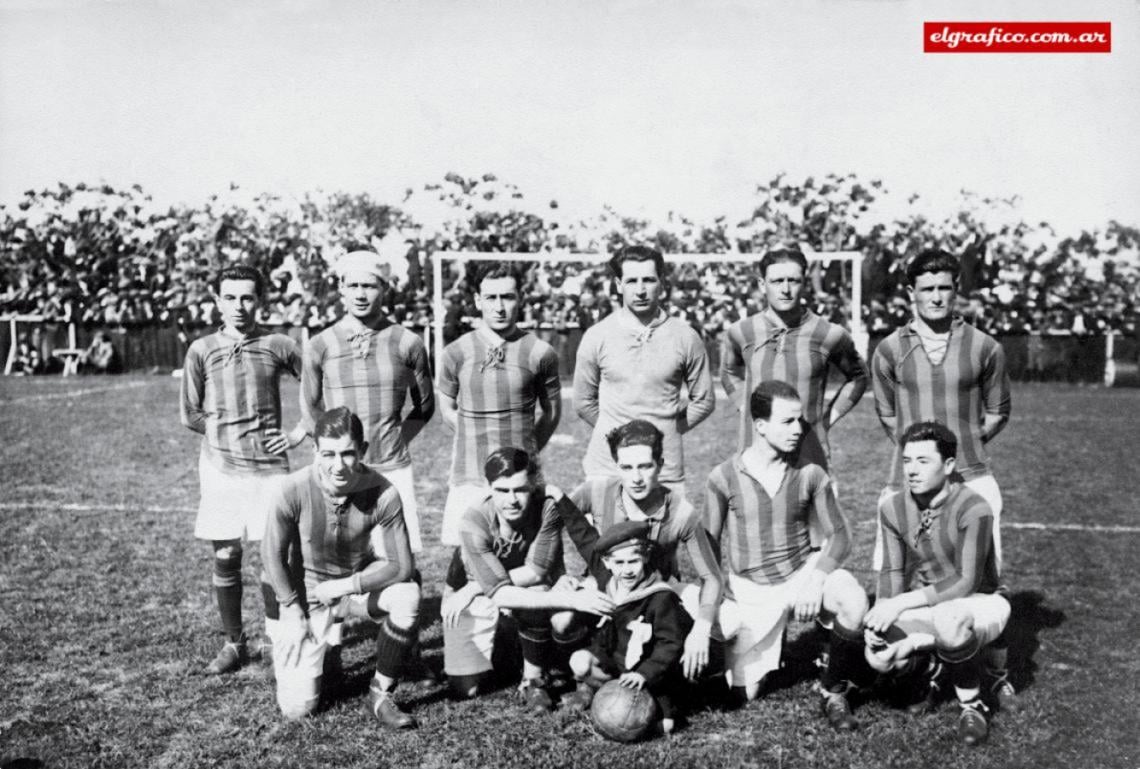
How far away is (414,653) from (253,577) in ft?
5.36

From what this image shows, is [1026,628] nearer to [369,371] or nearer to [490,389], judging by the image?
[490,389]

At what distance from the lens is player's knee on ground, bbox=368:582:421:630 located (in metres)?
3.74

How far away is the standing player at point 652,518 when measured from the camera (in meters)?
3.74

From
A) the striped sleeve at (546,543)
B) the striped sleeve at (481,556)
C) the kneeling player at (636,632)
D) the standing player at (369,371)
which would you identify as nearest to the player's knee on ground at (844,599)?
the kneeling player at (636,632)

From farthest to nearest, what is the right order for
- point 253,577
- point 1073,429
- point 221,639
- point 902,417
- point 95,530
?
point 1073,429 → point 95,530 → point 253,577 → point 221,639 → point 902,417

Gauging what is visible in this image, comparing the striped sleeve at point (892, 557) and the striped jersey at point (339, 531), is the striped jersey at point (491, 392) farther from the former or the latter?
the striped sleeve at point (892, 557)

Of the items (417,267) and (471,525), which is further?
(417,267)

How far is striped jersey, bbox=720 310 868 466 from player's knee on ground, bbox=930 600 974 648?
2.85 ft

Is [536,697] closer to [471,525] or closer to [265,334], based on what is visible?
[471,525]

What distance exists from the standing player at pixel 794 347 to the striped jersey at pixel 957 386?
0.29 m

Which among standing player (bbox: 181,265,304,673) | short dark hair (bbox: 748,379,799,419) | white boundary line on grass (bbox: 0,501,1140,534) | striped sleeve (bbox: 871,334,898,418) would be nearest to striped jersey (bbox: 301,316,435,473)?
standing player (bbox: 181,265,304,673)

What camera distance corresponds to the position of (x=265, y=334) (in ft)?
15.2

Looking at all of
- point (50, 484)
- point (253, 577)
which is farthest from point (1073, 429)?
point (50, 484)

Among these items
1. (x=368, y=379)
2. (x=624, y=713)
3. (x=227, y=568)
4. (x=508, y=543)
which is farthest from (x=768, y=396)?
(x=227, y=568)
